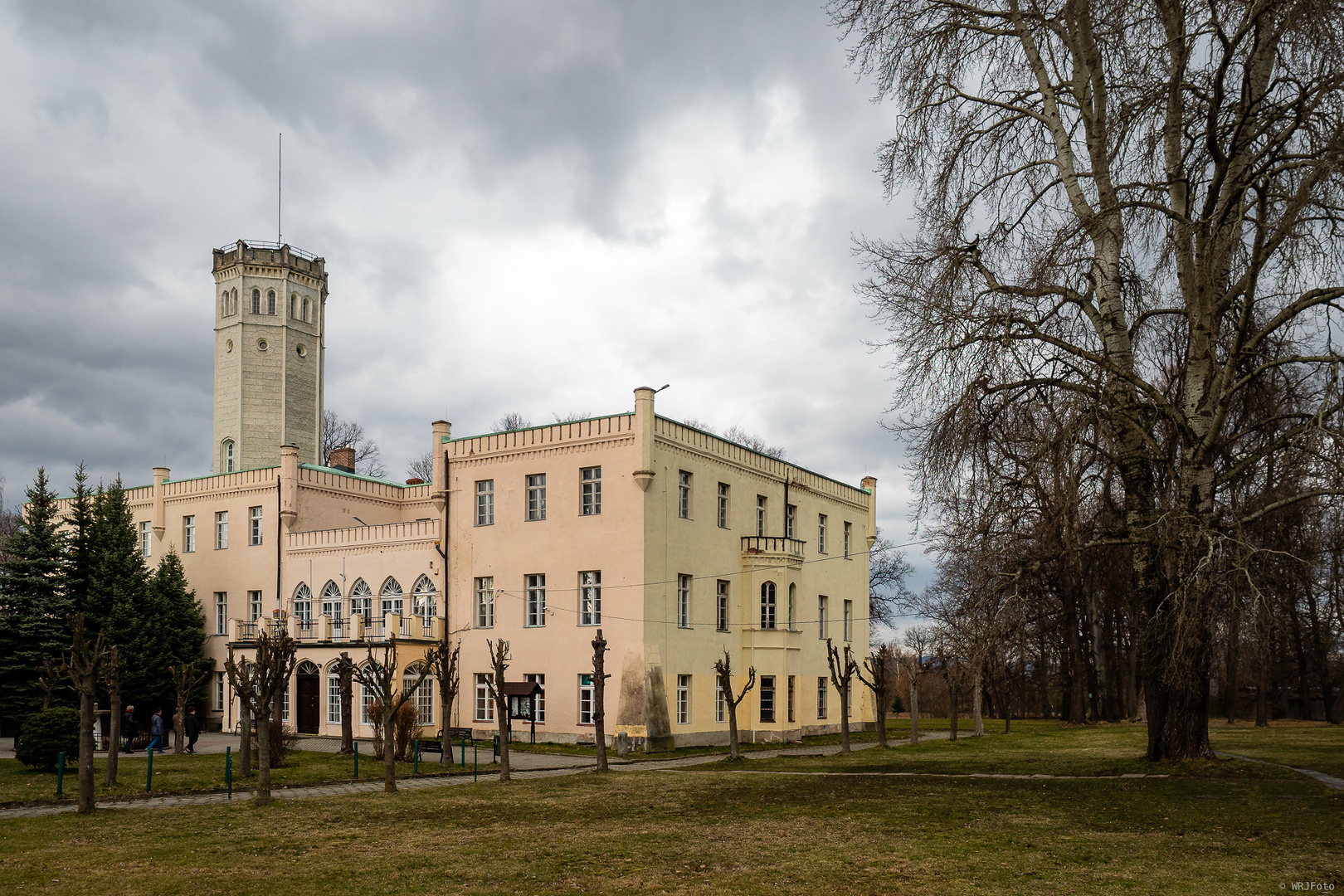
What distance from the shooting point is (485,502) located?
1478 inches

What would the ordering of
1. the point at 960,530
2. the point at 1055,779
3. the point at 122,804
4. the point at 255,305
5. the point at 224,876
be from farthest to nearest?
the point at 255,305 → the point at 1055,779 → the point at 122,804 → the point at 960,530 → the point at 224,876

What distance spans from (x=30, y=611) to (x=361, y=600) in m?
10.5

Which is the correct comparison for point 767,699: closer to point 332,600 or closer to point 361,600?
point 361,600

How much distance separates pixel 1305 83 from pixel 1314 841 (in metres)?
10.2

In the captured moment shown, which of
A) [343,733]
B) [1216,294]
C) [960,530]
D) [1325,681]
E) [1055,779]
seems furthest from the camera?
[1325,681]

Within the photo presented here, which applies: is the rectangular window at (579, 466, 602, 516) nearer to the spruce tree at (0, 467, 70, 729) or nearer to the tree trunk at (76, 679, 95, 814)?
the spruce tree at (0, 467, 70, 729)

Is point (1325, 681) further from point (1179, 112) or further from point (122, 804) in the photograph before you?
point (122, 804)

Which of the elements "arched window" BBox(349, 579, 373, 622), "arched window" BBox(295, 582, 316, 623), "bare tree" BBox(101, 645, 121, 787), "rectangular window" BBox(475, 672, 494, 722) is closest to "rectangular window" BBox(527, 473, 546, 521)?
"rectangular window" BBox(475, 672, 494, 722)

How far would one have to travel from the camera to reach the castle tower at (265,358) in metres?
54.3

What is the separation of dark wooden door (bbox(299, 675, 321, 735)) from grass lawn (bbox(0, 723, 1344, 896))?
19.8 m

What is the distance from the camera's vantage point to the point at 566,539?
3541cm

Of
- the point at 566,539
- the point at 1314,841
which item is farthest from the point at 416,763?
the point at 1314,841

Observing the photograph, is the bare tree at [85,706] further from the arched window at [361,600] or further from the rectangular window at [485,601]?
the arched window at [361,600]

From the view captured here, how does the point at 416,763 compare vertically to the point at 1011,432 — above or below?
below
